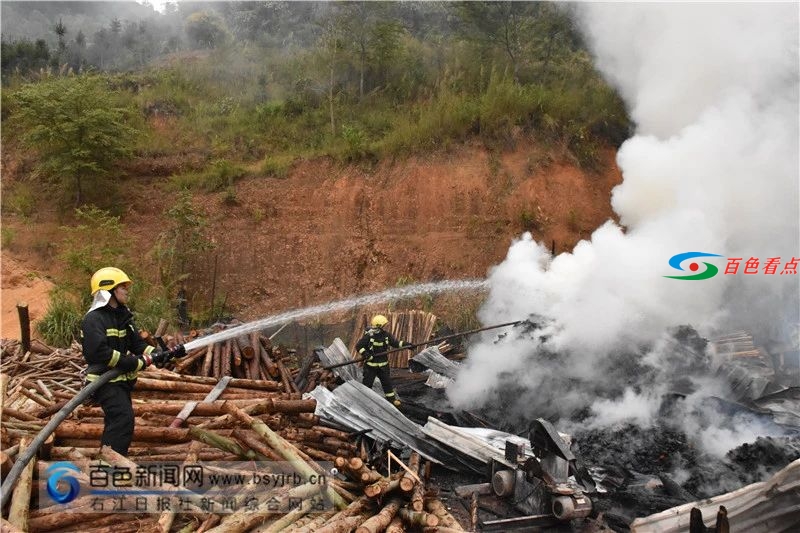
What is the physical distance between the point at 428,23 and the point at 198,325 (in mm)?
18743

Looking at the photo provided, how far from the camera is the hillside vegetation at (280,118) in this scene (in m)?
17.2

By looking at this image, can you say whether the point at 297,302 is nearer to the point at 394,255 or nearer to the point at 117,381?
the point at 394,255

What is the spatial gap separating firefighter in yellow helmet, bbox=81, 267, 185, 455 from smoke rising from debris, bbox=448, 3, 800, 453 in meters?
4.92

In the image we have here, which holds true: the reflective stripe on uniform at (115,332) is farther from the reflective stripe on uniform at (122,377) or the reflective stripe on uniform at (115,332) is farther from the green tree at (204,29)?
the green tree at (204,29)

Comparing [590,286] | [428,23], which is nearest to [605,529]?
[590,286]

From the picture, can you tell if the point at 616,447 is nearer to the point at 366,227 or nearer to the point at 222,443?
the point at 222,443

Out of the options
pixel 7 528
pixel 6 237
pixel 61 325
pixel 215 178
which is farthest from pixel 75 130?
pixel 7 528

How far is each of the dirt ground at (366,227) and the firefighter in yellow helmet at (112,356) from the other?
11.0 metres

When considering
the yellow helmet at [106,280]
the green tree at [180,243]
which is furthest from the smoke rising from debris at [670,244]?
the green tree at [180,243]

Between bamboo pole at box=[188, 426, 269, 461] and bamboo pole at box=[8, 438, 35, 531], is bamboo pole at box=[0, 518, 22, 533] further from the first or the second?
bamboo pole at box=[188, 426, 269, 461]

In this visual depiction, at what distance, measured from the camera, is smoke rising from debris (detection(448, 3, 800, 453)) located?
8.47 meters

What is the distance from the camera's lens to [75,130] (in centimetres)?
1739

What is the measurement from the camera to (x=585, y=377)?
8.45 m

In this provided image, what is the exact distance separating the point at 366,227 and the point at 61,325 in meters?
8.52
